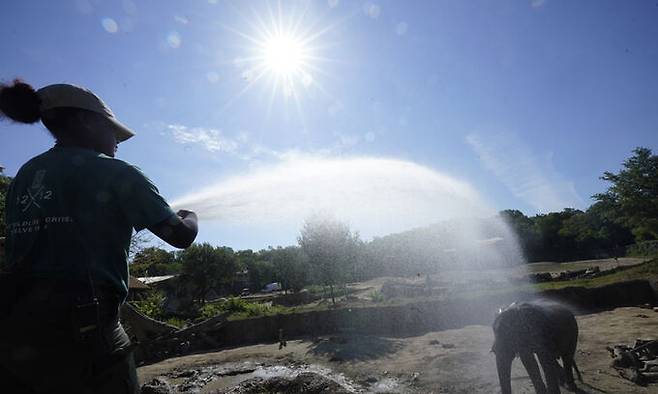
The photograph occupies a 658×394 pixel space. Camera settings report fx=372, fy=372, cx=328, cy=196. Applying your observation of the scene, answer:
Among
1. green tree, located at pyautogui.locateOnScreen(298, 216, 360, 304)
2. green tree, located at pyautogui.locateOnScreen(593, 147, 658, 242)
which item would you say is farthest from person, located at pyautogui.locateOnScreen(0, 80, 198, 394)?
green tree, located at pyautogui.locateOnScreen(593, 147, 658, 242)

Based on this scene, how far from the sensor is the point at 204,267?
46781mm

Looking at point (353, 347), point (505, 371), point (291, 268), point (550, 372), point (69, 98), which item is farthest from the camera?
point (291, 268)

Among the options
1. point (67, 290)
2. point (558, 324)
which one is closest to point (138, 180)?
point (67, 290)

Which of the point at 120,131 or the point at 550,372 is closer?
the point at 120,131

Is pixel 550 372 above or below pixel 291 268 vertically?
below

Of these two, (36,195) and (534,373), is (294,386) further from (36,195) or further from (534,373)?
(36,195)

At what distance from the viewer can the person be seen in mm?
1553

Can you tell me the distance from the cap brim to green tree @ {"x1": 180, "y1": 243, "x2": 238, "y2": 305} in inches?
1870

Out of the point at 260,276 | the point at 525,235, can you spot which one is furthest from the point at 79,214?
the point at 260,276

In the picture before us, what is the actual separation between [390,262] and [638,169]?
125 feet

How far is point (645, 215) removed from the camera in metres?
29.6

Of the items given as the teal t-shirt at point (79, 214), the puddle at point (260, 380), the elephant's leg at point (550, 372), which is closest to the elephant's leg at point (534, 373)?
the elephant's leg at point (550, 372)

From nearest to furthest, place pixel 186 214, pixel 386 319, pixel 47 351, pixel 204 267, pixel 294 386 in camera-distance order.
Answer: pixel 47 351 → pixel 186 214 → pixel 294 386 → pixel 386 319 → pixel 204 267

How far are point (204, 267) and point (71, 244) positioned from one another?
158 feet
